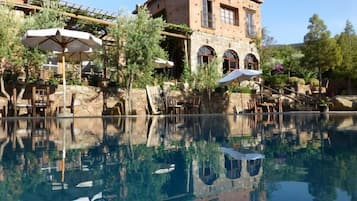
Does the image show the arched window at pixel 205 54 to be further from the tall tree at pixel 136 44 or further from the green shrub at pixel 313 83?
the green shrub at pixel 313 83

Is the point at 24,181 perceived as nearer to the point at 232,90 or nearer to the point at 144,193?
the point at 144,193

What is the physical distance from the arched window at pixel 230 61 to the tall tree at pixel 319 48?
5.20 metres

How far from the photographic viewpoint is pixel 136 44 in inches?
585

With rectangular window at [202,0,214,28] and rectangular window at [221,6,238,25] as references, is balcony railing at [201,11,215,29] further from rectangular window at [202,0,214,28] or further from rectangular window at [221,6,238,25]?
rectangular window at [221,6,238,25]

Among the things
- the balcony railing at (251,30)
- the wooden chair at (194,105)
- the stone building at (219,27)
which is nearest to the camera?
the wooden chair at (194,105)

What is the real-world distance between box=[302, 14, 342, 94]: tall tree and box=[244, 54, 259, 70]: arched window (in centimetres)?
355

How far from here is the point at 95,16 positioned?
55.7 feet

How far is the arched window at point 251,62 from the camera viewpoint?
25.4 metres

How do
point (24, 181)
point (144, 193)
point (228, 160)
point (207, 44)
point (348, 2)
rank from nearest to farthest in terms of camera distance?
point (144, 193), point (24, 181), point (228, 160), point (207, 44), point (348, 2)

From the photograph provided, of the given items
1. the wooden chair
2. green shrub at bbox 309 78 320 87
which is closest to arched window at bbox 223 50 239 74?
the wooden chair

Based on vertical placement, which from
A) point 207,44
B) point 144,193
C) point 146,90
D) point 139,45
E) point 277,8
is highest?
point 277,8

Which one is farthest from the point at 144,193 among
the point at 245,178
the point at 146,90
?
the point at 146,90

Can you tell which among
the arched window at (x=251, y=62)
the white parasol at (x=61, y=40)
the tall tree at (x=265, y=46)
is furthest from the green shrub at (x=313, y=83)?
the white parasol at (x=61, y=40)

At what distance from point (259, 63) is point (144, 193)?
2499 centimetres
